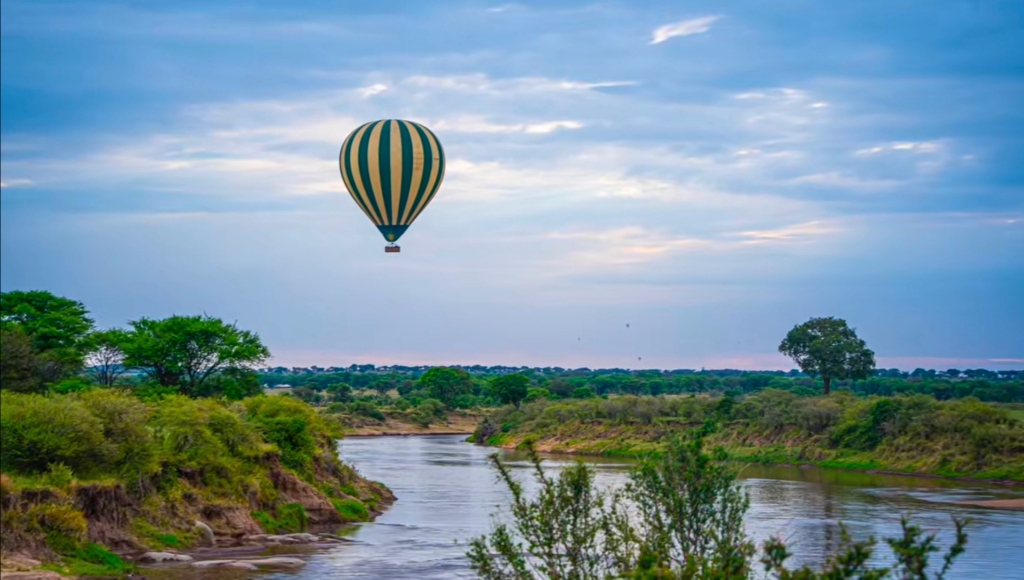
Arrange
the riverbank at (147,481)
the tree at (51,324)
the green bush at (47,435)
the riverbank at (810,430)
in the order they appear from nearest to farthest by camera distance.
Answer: the riverbank at (147,481)
the green bush at (47,435)
the tree at (51,324)
the riverbank at (810,430)

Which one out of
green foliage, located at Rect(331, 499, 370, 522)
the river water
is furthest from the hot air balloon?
the river water

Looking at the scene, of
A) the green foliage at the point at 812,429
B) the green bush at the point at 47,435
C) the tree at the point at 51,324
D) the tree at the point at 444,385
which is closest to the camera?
the green bush at the point at 47,435

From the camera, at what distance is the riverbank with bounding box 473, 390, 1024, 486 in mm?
74750

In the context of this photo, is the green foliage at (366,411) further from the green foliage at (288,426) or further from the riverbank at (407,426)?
the green foliage at (288,426)

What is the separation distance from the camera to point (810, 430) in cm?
9144

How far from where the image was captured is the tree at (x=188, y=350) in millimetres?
53344

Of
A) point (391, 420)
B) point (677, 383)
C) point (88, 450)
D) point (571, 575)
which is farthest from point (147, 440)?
point (677, 383)

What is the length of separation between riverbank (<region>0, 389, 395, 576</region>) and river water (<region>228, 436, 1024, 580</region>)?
354 cm

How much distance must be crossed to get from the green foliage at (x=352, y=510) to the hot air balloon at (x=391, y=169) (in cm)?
1139

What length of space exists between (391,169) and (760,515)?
22.8m

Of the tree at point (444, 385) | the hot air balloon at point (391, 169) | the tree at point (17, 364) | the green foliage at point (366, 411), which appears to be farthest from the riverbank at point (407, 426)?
the tree at point (17, 364)

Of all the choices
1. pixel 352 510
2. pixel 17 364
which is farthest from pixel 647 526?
pixel 17 364

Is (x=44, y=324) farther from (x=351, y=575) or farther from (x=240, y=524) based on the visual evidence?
(x=351, y=575)

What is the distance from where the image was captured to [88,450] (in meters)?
35.4
